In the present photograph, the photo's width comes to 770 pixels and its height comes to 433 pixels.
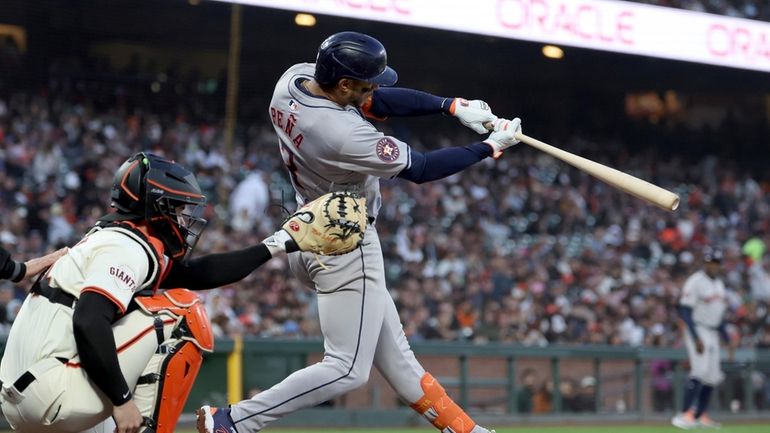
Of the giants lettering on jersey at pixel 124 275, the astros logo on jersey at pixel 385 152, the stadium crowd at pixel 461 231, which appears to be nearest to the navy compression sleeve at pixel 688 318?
the stadium crowd at pixel 461 231

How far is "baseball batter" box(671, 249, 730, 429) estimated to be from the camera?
10.1 metres

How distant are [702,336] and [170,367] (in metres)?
7.70

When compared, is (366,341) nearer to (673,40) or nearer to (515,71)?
(673,40)

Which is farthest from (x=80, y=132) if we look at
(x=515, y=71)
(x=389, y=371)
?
(x=389, y=371)

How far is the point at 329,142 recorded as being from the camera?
407 centimetres

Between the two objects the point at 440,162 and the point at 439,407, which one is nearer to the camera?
the point at 440,162

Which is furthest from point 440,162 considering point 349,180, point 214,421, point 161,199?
point 214,421

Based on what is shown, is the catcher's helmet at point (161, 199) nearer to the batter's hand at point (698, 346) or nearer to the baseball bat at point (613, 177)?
the baseball bat at point (613, 177)

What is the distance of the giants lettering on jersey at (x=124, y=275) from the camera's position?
3297mm

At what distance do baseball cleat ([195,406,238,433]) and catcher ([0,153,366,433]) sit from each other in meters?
0.42

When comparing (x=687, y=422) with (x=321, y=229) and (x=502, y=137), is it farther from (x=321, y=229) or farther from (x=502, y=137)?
(x=321, y=229)

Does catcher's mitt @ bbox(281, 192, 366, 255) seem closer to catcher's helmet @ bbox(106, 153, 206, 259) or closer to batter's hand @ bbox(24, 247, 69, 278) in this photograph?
catcher's helmet @ bbox(106, 153, 206, 259)

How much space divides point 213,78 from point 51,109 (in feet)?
9.20

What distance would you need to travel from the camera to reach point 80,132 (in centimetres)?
1288
